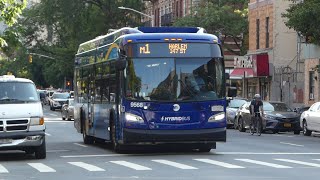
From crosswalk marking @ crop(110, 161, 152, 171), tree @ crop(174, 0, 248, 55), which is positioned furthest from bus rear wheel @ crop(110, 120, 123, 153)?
tree @ crop(174, 0, 248, 55)

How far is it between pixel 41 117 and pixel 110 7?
184ft

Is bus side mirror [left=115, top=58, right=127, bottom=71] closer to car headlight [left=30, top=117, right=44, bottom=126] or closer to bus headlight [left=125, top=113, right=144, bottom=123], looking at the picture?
bus headlight [left=125, top=113, right=144, bottom=123]

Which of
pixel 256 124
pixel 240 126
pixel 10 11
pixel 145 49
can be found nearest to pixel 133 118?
pixel 145 49

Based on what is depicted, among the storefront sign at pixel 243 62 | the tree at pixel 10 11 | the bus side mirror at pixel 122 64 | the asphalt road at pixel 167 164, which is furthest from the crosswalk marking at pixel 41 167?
the storefront sign at pixel 243 62

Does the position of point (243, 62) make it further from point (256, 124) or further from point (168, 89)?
point (168, 89)

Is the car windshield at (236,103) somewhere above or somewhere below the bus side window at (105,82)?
below

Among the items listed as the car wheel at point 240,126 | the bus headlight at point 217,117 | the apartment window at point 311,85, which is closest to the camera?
the bus headlight at point 217,117

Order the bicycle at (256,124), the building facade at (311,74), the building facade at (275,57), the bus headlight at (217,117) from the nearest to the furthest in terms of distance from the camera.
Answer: the bus headlight at (217,117), the bicycle at (256,124), the building facade at (311,74), the building facade at (275,57)

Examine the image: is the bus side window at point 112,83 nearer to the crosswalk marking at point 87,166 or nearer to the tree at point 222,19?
the crosswalk marking at point 87,166

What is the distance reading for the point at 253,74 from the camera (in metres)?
57.8

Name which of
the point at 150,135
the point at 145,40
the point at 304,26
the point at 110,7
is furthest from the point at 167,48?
the point at 110,7

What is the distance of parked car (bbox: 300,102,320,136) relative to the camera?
33.8 metres

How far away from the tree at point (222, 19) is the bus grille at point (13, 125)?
139ft

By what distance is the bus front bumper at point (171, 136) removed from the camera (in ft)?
65.8
